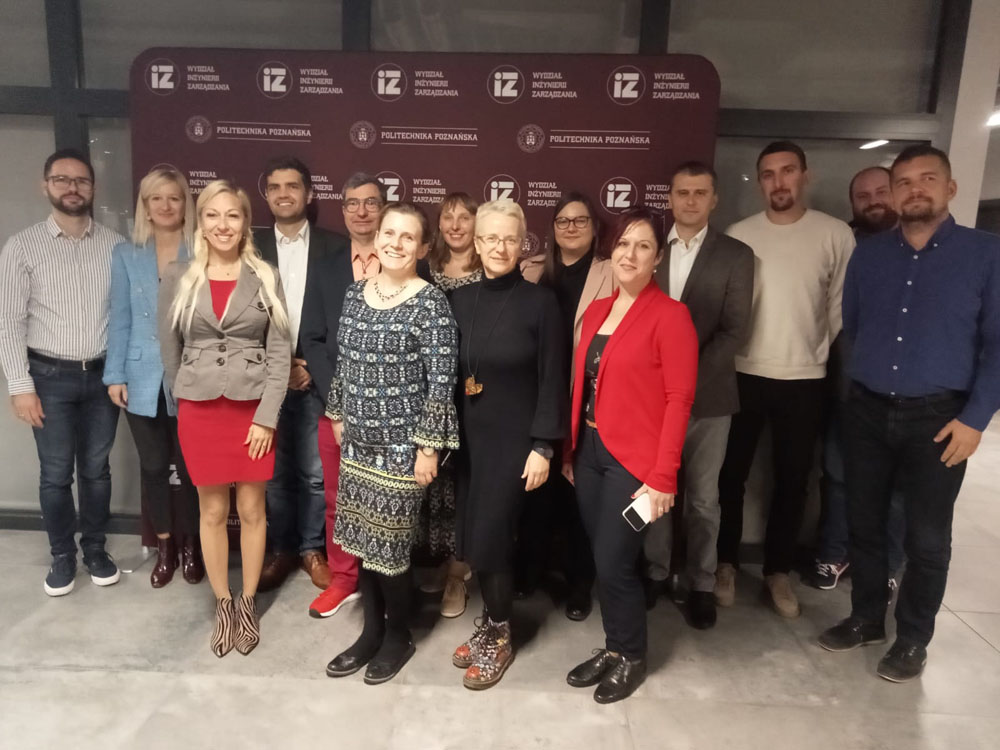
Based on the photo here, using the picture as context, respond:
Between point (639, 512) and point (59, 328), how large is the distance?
8.47ft

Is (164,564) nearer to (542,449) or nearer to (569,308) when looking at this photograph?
(542,449)

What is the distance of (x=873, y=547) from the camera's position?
2.62m

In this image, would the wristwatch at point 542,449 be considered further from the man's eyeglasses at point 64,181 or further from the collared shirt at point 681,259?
the man's eyeglasses at point 64,181

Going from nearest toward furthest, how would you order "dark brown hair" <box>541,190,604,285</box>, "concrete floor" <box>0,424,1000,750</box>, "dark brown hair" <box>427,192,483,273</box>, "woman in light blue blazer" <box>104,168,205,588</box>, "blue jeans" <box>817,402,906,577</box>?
"concrete floor" <box>0,424,1000,750</box>
"dark brown hair" <box>427,192,483,273</box>
"dark brown hair" <box>541,190,604,285</box>
"woman in light blue blazer" <box>104,168,205,588</box>
"blue jeans" <box>817,402,906,577</box>

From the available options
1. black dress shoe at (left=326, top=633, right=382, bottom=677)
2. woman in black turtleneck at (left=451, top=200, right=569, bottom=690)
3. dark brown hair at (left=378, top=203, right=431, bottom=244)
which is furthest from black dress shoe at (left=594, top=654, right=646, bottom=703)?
dark brown hair at (left=378, top=203, right=431, bottom=244)

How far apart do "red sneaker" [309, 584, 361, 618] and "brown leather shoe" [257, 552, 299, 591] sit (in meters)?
0.28

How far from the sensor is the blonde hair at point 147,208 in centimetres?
272

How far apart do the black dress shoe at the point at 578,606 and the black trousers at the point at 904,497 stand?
110 cm

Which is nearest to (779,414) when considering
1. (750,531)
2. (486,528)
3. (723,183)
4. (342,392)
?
(750,531)

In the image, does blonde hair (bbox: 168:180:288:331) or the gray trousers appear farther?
the gray trousers

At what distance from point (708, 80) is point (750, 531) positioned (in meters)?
2.33

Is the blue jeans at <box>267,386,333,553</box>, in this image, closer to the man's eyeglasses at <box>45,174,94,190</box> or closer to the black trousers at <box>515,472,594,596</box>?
the black trousers at <box>515,472,594,596</box>

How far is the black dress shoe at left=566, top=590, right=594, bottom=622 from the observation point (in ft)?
9.36

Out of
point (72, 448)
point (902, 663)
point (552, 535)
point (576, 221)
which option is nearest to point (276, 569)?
point (72, 448)
